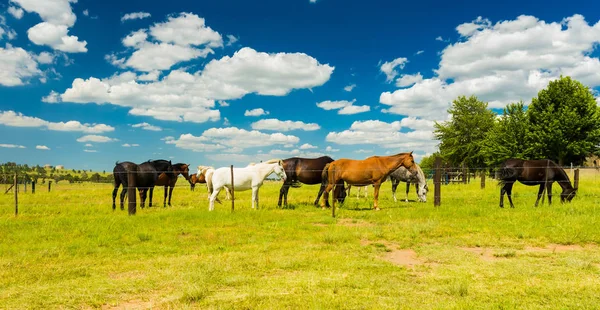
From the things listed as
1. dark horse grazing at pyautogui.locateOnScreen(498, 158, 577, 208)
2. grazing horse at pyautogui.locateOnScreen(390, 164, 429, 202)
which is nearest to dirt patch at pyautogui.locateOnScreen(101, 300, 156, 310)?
dark horse grazing at pyautogui.locateOnScreen(498, 158, 577, 208)

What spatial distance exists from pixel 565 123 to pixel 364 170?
95.4ft

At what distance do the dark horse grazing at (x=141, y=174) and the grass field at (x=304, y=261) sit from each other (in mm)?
3571

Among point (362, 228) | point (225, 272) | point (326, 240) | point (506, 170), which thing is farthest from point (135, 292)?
point (506, 170)

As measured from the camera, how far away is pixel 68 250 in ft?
25.0

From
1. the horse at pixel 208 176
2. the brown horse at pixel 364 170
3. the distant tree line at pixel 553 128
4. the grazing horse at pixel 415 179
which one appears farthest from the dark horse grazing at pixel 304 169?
the distant tree line at pixel 553 128

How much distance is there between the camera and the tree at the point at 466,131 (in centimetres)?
4862

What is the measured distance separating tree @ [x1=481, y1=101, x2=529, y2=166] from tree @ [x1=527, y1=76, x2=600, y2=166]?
50.6 inches

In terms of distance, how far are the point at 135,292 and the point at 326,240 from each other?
428 centimetres

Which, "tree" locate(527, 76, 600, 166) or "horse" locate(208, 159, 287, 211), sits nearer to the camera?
"horse" locate(208, 159, 287, 211)

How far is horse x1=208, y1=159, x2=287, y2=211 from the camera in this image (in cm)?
1380

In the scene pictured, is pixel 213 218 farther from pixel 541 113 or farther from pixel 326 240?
pixel 541 113

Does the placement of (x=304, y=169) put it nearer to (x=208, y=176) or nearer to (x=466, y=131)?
(x=208, y=176)

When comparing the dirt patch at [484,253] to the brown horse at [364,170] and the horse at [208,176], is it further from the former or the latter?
the horse at [208,176]

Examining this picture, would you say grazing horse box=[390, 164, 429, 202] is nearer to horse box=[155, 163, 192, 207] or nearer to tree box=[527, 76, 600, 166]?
horse box=[155, 163, 192, 207]
